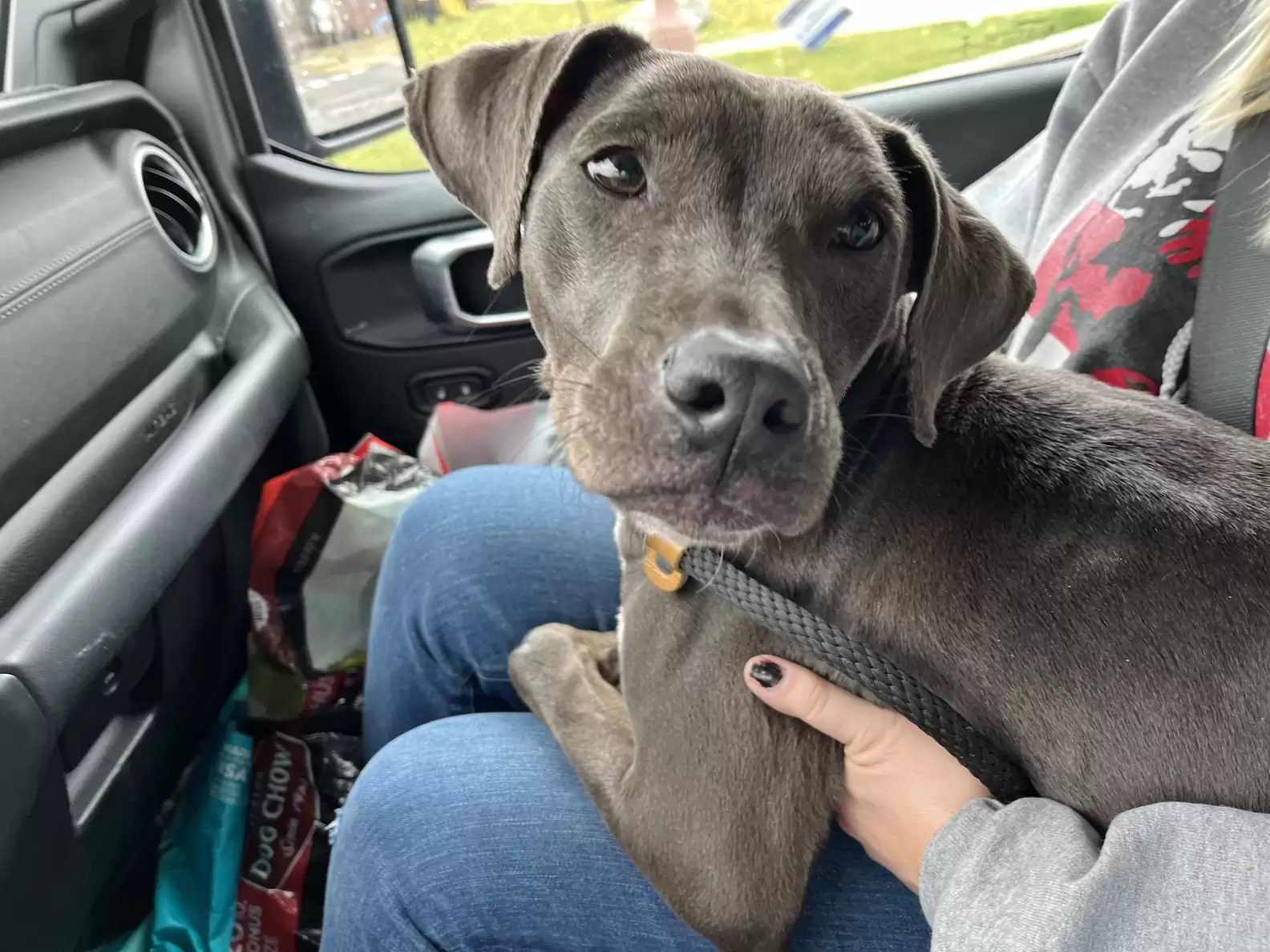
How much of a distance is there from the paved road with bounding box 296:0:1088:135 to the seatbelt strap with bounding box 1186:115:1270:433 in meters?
1.63

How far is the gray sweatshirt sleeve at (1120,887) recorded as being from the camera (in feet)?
3.24

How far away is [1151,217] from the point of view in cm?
170

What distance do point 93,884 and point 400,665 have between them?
688 millimetres

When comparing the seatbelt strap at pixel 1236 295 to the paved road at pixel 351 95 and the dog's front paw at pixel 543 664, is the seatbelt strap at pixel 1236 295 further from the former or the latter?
the paved road at pixel 351 95

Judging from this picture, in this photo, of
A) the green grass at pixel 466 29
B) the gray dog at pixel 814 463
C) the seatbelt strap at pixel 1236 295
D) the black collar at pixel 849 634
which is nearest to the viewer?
the gray dog at pixel 814 463

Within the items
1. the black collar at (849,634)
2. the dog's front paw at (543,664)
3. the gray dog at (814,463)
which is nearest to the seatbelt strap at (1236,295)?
the gray dog at (814,463)

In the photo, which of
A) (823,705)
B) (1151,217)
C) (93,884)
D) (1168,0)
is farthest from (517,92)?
(93,884)

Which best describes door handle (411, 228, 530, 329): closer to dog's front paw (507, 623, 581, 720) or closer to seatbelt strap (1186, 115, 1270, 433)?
dog's front paw (507, 623, 581, 720)

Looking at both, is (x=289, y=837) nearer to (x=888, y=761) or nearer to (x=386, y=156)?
(x=888, y=761)

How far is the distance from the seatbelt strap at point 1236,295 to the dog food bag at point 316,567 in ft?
6.29

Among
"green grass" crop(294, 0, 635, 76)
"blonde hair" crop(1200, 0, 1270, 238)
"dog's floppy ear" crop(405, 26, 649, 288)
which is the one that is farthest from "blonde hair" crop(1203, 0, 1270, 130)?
"green grass" crop(294, 0, 635, 76)

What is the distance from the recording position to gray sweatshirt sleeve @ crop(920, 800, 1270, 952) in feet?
3.24

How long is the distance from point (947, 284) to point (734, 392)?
21.8 inches

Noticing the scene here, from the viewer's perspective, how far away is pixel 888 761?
1353mm
